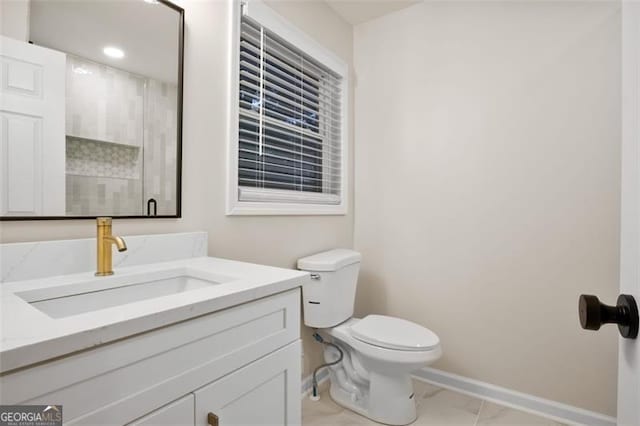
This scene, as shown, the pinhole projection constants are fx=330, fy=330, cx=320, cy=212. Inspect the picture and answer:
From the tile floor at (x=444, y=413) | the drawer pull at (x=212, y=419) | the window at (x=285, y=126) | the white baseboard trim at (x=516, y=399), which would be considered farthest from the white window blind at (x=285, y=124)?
the white baseboard trim at (x=516, y=399)

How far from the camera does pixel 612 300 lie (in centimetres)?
161

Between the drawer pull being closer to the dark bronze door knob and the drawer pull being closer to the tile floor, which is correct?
the dark bronze door knob

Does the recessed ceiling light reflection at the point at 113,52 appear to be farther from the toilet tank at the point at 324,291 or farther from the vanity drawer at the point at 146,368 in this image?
the toilet tank at the point at 324,291

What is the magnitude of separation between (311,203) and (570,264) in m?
1.41

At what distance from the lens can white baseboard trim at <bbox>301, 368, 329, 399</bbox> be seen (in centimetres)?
190

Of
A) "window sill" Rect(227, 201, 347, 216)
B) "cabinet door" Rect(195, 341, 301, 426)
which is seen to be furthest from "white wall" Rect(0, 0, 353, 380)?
"cabinet door" Rect(195, 341, 301, 426)

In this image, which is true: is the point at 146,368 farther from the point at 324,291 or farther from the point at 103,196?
the point at 324,291

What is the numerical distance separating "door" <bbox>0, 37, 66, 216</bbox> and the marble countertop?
23cm

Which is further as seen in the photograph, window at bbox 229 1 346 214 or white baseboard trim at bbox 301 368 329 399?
white baseboard trim at bbox 301 368 329 399

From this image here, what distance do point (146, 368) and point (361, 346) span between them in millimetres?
1207

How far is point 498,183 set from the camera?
1.87m

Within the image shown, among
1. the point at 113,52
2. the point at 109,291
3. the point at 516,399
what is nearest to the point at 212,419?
the point at 109,291

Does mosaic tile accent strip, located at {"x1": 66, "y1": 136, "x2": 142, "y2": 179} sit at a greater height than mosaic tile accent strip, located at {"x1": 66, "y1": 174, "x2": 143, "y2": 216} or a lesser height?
greater

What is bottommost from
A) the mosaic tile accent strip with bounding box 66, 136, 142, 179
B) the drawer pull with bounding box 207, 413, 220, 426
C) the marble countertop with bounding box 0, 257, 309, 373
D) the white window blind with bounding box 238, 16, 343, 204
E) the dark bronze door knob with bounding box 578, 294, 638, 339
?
the drawer pull with bounding box 207, 413, 220, 426
